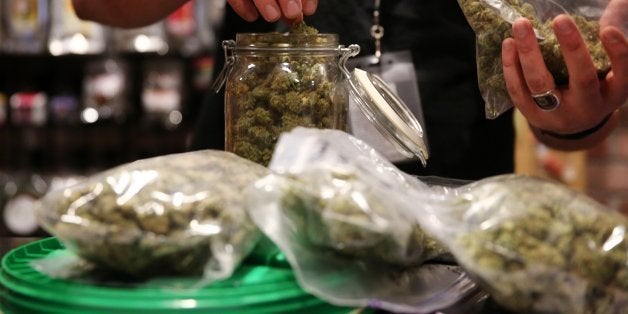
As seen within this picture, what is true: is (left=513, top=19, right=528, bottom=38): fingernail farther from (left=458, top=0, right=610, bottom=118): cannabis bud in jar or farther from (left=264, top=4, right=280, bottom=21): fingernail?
(left=264, top=4, right=280, bottom=21): fingernail

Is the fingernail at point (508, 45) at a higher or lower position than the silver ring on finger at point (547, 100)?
higher

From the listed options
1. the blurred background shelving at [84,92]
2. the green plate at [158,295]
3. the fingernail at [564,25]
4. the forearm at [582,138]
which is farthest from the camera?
the blurred background shelving at [84,92]

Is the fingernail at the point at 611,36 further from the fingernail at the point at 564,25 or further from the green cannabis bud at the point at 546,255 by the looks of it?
the green cannabis bud at the point at 546,255

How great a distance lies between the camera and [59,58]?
9.00 ft

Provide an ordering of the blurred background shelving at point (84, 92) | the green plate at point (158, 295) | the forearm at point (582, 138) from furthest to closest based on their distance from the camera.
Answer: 1. the blurred background shelving at point (84, 92)
2. the forearm at point (582, 138)
3. the green plate at point (158, 295)

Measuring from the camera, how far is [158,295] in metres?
0.57

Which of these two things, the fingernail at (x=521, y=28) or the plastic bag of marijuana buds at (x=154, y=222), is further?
the fingernail at (x=521, y=28)

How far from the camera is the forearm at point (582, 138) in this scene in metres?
1.20

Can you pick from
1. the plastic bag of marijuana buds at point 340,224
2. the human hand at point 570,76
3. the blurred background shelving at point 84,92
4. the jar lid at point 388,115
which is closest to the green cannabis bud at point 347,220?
the plastic bag of marijuana buds at point 340,224

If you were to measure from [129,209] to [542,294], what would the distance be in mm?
317

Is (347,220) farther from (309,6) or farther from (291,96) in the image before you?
(309,6)

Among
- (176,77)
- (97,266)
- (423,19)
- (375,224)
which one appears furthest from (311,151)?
(176,77)

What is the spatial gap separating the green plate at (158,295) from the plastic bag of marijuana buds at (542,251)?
11 centimetres

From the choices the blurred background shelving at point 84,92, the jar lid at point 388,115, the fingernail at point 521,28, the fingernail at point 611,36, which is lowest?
the blurred background shelving at point 84,92
